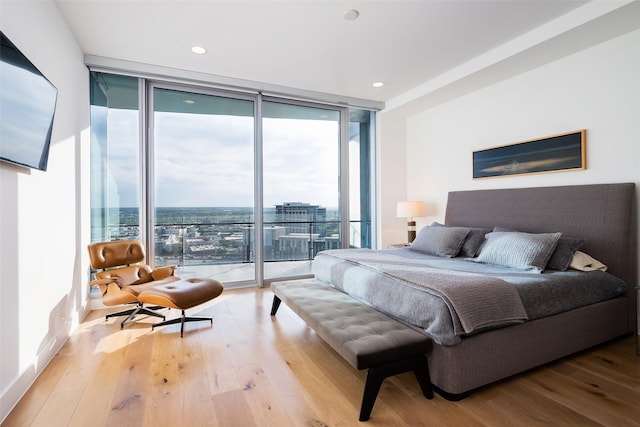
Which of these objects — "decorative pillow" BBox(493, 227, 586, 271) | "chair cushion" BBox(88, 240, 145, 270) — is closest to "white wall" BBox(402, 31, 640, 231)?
"decorative pillow" BBox(493, 227, 586, 271)

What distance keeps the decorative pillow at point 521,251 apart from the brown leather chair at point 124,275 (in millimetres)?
3124

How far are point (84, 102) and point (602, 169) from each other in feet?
16.9

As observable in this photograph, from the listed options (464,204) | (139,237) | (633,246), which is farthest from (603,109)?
(139,237)

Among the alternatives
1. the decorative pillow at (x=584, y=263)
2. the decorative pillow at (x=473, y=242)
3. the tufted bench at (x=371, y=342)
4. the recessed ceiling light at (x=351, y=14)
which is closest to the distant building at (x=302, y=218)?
the decorative pillow at (x=473, y=242)

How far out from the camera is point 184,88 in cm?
407

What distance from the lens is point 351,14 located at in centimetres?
270

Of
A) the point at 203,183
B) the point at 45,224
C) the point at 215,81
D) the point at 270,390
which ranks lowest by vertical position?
the point at 270,390

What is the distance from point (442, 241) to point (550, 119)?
1660mm

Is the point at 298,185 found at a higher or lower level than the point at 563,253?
higher

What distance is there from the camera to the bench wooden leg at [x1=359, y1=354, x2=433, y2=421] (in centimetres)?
169

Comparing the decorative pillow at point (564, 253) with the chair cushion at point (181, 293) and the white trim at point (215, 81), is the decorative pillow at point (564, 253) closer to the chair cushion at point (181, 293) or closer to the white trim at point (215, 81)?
the chair cushion at point (181, 293)

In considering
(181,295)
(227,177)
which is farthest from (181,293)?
(227,177)

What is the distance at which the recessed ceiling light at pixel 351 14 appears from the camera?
2.66 meters

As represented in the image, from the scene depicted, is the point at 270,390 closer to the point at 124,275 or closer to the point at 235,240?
the point at 124,275
